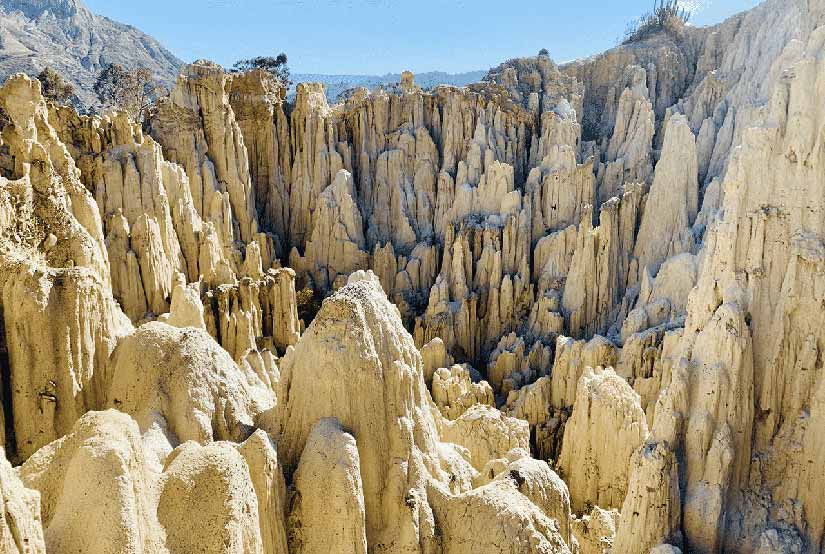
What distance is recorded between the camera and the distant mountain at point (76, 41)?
3201 inches

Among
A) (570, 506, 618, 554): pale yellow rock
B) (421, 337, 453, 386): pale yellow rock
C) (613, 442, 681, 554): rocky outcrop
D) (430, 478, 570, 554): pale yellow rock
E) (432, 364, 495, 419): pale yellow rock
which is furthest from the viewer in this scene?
(421, 337, 453, 386): pale yellow rock

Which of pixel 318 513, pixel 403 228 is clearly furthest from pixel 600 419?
pixel 403 228

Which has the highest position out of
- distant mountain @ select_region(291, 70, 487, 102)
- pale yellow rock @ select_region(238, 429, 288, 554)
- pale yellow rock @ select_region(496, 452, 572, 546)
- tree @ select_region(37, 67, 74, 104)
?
distant mountain @ select_region(291, 70, 487, 102)

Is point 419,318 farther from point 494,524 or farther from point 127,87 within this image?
point 127,87

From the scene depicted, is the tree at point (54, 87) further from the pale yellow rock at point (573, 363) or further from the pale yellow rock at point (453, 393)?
the pale yellow rock at point (573, 363)

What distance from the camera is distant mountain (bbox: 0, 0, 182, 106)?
8131 centimetres

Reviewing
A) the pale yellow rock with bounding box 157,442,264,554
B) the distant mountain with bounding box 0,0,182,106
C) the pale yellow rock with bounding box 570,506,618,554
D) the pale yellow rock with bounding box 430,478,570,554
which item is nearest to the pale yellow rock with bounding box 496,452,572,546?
the pale yellow rock with bounding box 430,478,570,554

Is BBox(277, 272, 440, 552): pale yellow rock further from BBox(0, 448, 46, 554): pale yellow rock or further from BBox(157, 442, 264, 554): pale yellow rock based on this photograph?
BBox(0, 448, 46, 554): pale yellow rock

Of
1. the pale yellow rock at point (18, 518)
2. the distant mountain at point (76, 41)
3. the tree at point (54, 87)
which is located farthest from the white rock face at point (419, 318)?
the distant mountain at point (76, 41)

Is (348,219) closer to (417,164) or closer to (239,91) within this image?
(417,164)

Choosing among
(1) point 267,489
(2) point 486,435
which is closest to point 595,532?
(2) point 486,435

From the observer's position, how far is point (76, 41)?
106 m

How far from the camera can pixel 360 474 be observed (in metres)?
6.28

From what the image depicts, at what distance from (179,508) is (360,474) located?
73.1 inches
